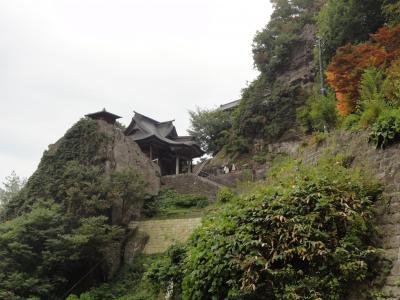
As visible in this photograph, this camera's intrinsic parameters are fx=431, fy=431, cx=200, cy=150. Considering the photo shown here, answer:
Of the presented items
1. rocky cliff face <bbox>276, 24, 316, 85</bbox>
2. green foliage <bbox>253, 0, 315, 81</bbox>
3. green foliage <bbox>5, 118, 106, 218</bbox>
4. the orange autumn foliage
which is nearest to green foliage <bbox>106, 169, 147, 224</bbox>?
green foliage <bbox>5, 118, 106, 218</bbox>

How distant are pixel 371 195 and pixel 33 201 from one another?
59.9 ft

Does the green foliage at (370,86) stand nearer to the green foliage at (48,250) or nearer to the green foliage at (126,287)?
the green foliage at (126,287)

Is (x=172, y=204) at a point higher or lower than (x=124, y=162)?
lower

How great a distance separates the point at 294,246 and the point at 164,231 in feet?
46.4

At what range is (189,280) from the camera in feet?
24.2

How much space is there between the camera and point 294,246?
21.8 ft

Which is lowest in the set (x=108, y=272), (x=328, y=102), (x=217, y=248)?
(x=108, y=272)

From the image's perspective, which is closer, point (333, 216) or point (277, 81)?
point (333, 216)

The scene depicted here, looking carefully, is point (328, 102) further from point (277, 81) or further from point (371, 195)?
point (277, 81)

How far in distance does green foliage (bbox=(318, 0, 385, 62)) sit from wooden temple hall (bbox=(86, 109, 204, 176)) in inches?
602

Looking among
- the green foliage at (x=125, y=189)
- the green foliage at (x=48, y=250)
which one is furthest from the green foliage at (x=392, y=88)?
the green foliage at (x=125, y=189)

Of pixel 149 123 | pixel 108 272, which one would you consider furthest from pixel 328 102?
pixel 149 123

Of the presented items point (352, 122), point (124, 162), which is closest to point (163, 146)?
point (124, 162)

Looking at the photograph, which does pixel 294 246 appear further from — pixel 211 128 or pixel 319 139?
pixel 211 128
